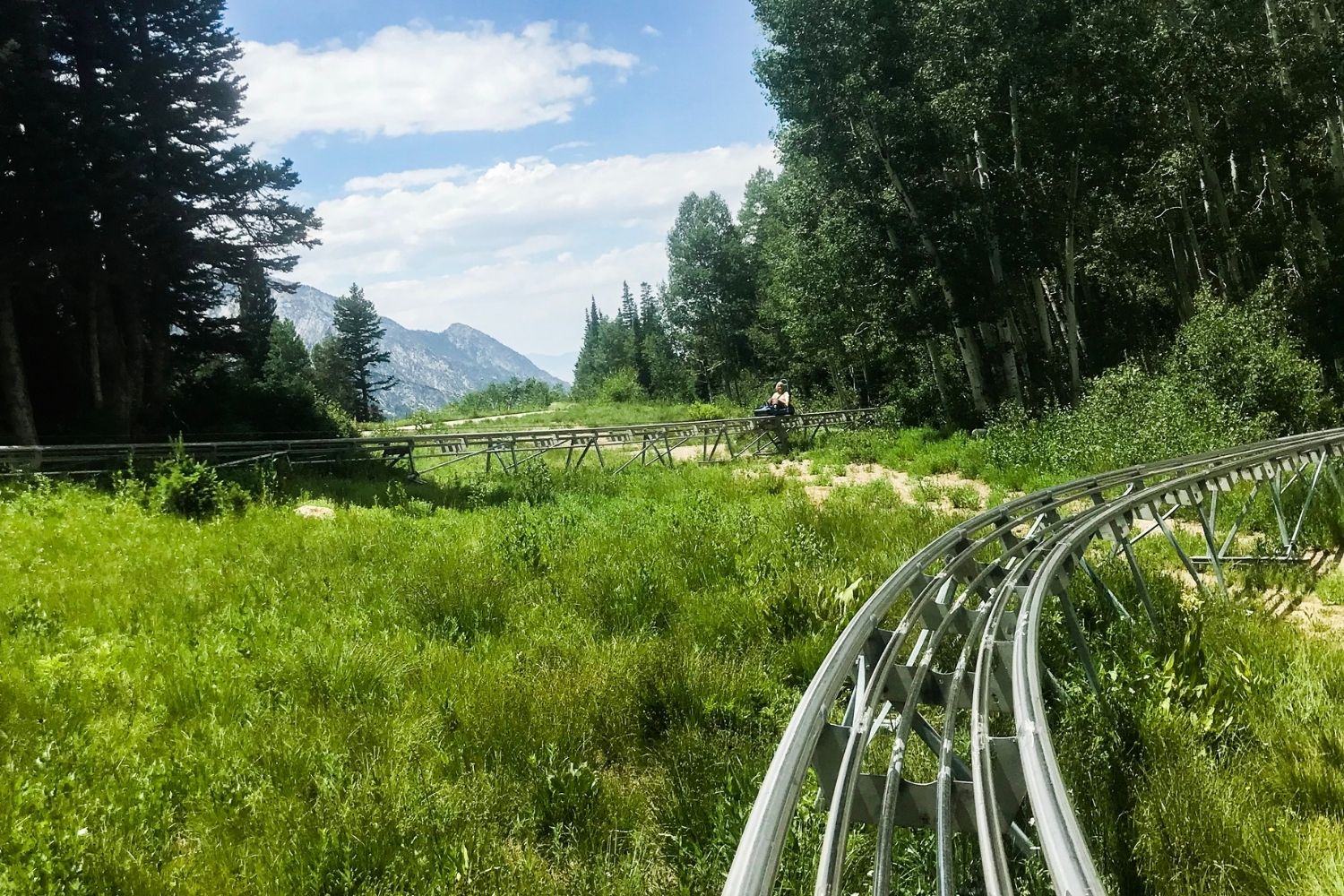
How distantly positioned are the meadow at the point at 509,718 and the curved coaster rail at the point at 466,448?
4993 millimetres

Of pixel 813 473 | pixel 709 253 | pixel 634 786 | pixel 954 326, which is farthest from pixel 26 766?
pixel 709 253

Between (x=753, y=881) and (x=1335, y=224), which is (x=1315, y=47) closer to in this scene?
(x=1335, y=224)

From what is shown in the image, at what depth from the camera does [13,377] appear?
49.5ft

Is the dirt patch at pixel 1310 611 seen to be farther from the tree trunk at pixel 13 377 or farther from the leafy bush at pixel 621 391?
the leafy bush at pixel 621 391

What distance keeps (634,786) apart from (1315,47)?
24.9 meters

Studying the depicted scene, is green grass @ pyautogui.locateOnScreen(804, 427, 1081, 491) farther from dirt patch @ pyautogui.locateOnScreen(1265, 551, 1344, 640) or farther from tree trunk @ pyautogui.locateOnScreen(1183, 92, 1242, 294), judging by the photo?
tree trunk @ pyautogui.locateOnScreen(1183, 92, 1242, 294)

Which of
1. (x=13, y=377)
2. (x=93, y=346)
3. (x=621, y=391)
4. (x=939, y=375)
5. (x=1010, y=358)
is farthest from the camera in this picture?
(x=621, y=391)

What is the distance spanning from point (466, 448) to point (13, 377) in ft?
34.8

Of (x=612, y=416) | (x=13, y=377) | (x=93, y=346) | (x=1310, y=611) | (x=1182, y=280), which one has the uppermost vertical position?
(x=1182, y=280)

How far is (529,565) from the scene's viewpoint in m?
8.22

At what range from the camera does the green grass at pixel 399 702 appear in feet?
11.1

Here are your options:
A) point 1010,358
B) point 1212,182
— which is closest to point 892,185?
point 1010,358

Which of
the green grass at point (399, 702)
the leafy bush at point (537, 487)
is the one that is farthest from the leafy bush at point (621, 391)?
the green grass at point (399, 702)

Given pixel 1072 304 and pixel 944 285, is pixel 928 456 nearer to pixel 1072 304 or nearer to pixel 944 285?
pixel 944 285
